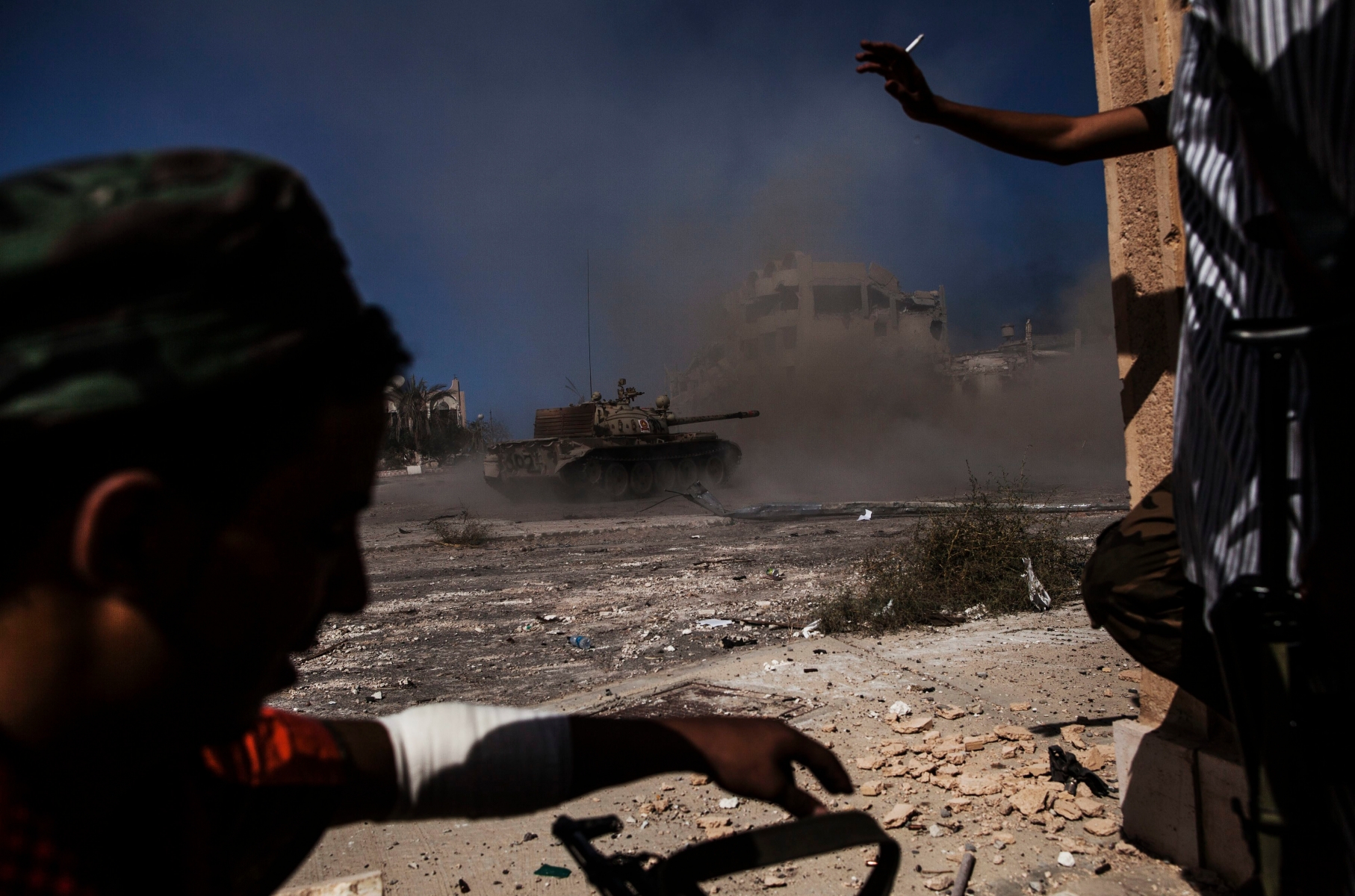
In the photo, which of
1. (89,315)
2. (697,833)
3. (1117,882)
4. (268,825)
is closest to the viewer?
(89,315)

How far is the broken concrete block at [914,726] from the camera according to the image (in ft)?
9.23

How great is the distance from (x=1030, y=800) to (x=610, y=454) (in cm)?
1613

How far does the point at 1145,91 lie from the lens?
2.12 m

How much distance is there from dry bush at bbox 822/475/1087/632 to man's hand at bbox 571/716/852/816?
3.83 metres

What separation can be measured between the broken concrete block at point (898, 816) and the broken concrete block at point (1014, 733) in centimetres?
60

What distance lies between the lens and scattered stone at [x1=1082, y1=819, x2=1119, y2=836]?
2.07 m

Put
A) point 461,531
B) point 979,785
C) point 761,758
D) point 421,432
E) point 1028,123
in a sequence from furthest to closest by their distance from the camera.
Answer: point 421,432 → point 461,531 → point 979,785 → point 1028,123 → point 761,758

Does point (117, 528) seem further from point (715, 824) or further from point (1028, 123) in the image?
point (715, 824)

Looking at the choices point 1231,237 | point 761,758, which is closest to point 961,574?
point 1231,237

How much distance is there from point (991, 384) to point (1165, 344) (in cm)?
3819

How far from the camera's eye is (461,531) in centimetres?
1273

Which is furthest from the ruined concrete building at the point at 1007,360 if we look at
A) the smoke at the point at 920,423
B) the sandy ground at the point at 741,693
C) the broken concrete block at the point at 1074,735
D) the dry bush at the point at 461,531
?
the broken concrete block at the point at 1074,735

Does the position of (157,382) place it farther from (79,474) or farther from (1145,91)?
(1145,91)

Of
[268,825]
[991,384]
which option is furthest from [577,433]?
[991,384]
